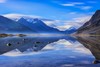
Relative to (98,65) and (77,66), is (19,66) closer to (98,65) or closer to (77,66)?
(77,66)

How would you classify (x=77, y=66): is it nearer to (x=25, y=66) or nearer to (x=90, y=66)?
(x=90, y=66)

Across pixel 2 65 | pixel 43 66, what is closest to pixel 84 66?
pixel 43 66

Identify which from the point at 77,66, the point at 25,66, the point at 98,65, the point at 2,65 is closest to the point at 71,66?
the point at 77,66

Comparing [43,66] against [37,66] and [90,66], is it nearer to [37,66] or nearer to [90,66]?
[37,66]

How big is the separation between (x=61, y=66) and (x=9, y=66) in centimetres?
683

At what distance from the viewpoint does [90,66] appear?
35156 millimetres

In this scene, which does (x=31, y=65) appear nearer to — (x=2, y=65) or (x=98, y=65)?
(x=2, y=65)

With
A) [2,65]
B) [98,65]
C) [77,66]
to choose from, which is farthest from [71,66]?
[2,65]

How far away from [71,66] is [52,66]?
8.26 feet

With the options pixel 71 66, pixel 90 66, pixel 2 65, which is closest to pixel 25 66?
pixel 2 65

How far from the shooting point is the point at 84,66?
3528cm

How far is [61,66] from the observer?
117ft

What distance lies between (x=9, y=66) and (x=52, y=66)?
566 centimetres

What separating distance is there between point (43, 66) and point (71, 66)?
368 cm
